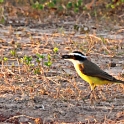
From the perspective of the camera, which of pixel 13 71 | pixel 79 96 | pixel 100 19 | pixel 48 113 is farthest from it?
pixel 100 19

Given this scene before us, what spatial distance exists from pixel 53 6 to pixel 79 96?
26.1 feet

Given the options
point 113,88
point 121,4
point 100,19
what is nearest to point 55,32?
point 100,19

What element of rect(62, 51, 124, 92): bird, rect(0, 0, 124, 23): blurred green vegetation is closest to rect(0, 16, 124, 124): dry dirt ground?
rect(62, 51, 124, 92): bird

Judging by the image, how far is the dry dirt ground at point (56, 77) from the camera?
8.44 meters

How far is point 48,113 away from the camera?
8.48 meters

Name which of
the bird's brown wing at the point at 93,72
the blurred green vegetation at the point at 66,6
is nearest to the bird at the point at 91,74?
the bird's brown wing at the point at 93,72

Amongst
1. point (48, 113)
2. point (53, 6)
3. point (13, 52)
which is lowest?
point (48, 113)

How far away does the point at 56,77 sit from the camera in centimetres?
1070

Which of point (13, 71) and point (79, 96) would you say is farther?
point (13, 71)

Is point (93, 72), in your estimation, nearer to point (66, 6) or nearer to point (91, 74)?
point (91, 74)

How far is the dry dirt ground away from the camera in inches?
332

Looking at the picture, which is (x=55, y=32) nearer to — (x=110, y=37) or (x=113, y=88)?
(x=110, y=37)

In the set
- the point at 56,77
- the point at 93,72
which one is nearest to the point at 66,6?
the point at 56,77

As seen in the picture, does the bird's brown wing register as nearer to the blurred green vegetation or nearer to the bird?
the bird
